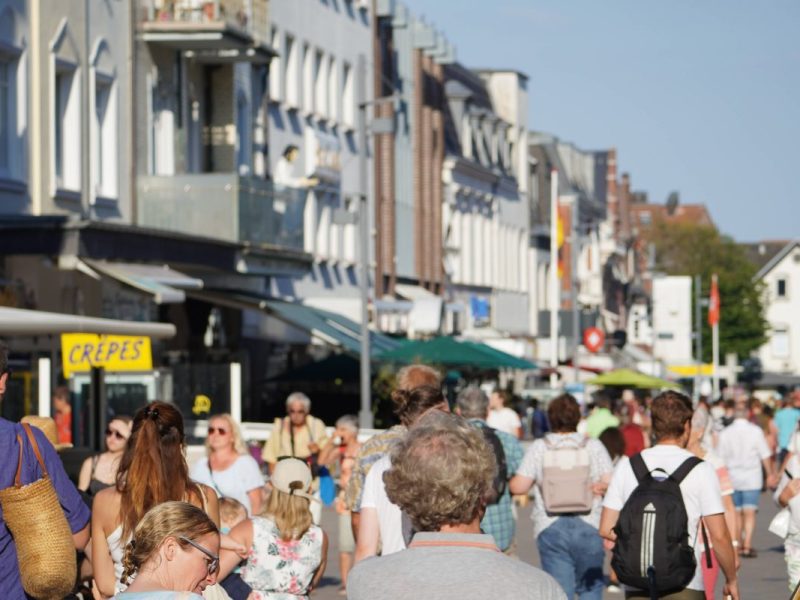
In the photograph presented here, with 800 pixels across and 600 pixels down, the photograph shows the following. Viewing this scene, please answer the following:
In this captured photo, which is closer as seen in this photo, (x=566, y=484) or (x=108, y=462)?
(x=108, y=462)

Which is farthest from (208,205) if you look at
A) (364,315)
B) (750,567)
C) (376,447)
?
(376,447)

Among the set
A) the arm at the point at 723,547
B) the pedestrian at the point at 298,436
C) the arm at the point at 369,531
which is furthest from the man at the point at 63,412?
the arm at the point at 369,531

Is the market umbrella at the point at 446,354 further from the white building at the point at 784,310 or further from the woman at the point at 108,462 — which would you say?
the white building at the point at 784,310

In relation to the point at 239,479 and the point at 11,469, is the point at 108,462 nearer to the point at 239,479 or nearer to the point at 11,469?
the point at 239,479

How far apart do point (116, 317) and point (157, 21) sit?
5.42 metres

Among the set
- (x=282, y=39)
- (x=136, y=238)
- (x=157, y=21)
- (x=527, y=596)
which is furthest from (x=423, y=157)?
(x=527, y=596)

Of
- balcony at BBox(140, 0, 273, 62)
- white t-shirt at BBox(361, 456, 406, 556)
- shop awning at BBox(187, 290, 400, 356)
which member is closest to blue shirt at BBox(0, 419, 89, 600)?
white t-shirt at BBox(361, 456, 406, 556)

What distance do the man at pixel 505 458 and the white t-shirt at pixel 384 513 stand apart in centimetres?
242

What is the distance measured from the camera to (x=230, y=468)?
12992 millimetres

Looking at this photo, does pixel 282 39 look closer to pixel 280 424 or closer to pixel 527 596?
pixel 280 424

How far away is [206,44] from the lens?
118ft

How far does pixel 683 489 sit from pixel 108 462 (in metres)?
3.40

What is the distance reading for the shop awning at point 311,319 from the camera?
3625 cm

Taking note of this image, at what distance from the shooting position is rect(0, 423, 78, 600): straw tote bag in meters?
7.62
